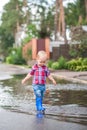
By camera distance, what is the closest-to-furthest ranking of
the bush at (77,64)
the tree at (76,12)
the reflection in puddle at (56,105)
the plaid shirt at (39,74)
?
the reflection in puddle at (56,105) → the plaid shirt at (39,74) → the bush at (77,64) → the tree at (76,12)

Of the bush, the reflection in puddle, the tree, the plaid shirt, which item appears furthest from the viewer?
the tree

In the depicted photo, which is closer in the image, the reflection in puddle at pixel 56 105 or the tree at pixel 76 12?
the reflection in puddle at pixel 56 105

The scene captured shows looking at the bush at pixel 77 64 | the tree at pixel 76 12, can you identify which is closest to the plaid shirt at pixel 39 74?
the bush at pixel 77 64

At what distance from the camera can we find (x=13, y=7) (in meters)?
83.6

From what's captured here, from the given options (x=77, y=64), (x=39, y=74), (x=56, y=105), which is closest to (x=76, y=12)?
(x=77, y=64)

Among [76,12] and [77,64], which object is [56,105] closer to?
[77,64]

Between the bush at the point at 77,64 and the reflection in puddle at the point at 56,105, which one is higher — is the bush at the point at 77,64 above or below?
below

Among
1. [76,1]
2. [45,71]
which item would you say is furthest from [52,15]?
[45,71]

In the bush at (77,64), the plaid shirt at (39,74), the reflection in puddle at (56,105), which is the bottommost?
the bush at (77,64)

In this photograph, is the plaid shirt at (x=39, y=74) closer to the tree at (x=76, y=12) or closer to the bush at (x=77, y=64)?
the bush at (x=77, y=64)

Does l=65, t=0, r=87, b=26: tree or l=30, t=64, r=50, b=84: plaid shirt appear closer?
l=30, t=64, r=50, b=84: plaid shirt

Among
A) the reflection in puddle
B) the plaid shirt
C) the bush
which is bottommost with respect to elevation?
the bush

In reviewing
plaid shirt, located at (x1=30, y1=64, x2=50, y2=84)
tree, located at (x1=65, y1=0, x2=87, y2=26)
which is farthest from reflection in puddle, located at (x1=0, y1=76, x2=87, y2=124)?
tree, located at (x1=65, y1=0, x2=87, y2=26)

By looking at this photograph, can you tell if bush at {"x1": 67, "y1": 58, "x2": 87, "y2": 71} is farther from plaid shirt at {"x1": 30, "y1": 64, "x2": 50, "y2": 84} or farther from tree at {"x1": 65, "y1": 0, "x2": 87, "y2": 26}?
plaid shirt at {"x1": 30, "y1": 64, "x2": 50, "y2": 84}
